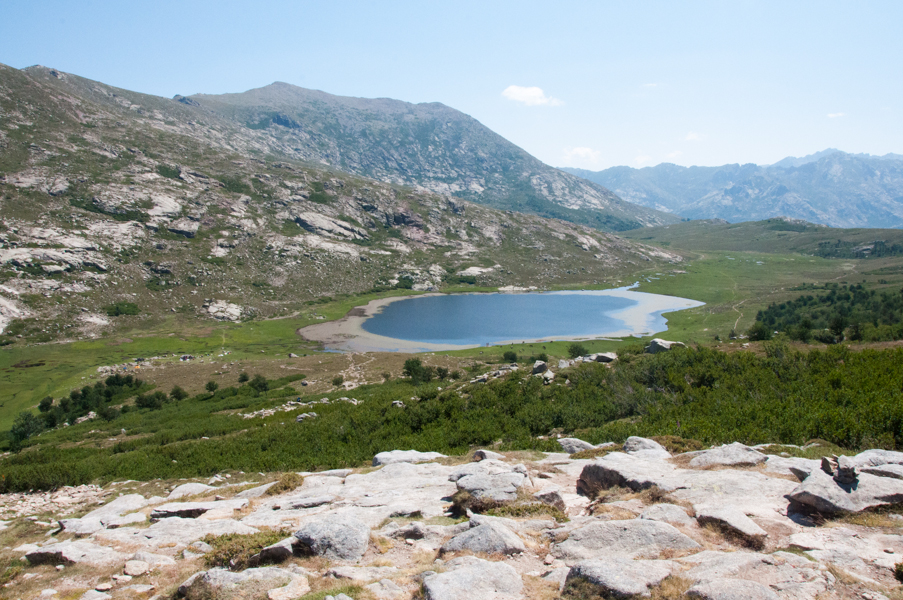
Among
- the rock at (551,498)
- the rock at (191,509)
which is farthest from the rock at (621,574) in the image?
the rock at (191,509)

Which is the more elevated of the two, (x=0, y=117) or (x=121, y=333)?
(x=0, y=117)

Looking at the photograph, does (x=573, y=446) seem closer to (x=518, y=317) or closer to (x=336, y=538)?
(x=336, y=538)

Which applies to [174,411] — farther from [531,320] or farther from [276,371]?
[531,320]

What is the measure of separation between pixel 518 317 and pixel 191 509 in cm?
12210

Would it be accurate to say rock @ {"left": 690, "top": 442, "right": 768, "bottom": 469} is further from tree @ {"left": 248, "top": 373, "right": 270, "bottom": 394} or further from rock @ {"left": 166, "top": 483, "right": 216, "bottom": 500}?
tree @ {"left": 248, "top": 373, "right": 270, "bottom": 394}

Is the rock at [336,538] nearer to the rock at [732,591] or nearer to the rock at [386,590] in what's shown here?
the rock at [386,590]

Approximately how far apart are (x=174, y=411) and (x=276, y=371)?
78.0 feet

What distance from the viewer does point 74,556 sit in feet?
37.1

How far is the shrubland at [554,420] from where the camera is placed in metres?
21.2

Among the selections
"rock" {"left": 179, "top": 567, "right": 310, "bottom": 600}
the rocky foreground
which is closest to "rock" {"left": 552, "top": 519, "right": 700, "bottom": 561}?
the rocky foreground

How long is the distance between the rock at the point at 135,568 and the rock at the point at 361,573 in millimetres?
5007

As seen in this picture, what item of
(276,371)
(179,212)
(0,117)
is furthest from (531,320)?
(0,117)

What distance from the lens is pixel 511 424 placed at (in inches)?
1112

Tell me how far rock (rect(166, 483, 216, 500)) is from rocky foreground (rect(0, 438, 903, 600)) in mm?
2222
